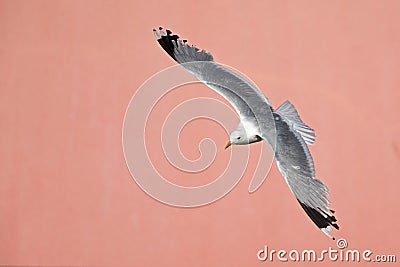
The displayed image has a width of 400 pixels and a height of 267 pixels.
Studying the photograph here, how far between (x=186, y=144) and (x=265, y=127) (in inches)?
20.7

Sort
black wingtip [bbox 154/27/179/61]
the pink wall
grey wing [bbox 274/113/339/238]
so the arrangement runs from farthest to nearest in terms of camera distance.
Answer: the pink wall
black wingtip [bbox 154/27/179/61]
grey wing [bbox 274/113/339/238]

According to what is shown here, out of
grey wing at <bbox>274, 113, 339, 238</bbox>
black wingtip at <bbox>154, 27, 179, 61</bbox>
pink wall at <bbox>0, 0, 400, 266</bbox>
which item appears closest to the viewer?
grey wing at <bbox>274, 113, 339, 238</bbox>

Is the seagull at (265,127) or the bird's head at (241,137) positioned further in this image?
the bird's head at (241,137)

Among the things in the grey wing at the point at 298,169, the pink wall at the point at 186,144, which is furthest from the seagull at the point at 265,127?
the pink wall at the point at 186,144

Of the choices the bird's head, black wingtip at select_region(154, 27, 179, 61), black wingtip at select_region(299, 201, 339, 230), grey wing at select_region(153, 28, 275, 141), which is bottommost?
black wingtip at select_region(299, 201, 339, 230)

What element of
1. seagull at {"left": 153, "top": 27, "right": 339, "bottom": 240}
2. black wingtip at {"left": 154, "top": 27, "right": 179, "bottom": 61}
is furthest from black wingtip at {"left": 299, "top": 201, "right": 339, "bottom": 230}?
black wingtip at {"left": 154, "top": 27, "right": 179, "bottom": 61}

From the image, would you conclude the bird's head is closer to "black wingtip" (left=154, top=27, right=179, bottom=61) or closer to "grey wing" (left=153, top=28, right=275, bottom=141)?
"grey wing" (left=153, top=28, right=275, bottom=141)

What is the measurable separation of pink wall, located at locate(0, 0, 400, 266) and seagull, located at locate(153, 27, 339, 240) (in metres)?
0.34

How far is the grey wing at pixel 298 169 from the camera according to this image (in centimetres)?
208

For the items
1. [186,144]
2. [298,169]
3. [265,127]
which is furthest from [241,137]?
[186,144]

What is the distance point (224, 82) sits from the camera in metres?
2.19

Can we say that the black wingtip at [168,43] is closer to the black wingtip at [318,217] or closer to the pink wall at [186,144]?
the pink wall at [186,144]

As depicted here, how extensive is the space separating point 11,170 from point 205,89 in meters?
0.79

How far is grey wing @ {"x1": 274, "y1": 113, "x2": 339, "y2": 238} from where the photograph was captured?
6.82ft
